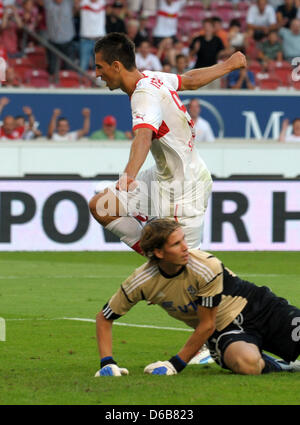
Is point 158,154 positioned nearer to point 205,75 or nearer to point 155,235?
point 205,75

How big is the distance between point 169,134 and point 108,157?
12.1m

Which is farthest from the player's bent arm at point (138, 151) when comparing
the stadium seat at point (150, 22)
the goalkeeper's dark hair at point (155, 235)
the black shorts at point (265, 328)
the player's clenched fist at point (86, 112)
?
the stadium seat at point (150, 22)

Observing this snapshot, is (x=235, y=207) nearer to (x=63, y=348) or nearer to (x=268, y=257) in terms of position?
(x=268, y=257)

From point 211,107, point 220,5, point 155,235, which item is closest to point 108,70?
point 155,235

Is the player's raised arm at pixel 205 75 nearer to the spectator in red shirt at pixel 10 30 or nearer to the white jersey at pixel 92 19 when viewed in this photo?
the white jersey at pixel 92 19

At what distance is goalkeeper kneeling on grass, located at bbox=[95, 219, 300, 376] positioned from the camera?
23.4 ft

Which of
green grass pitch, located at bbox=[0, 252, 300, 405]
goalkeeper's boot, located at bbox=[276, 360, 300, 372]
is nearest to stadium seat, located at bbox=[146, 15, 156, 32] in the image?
green grass pitch, located at bbox=[0, 252, 300, 405]

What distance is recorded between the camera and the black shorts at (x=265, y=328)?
7441mm

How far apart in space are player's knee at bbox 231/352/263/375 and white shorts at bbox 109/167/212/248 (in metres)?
1.28

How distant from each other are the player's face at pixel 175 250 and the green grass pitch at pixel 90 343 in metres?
0.77

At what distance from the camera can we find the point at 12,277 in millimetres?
14297

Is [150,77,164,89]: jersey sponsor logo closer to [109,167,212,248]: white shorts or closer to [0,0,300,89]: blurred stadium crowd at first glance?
[109,167,212,248]: white shorts

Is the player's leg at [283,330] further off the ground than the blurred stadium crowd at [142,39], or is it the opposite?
the blurred stadium crowd at [142,39]
